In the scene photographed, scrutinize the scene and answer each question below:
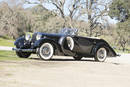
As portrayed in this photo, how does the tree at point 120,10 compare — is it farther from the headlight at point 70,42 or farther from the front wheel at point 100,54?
the headlight at point 70,42

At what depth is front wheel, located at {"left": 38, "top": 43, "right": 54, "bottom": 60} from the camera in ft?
31.1

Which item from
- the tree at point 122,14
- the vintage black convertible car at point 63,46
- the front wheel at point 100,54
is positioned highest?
the tree at point 122,14

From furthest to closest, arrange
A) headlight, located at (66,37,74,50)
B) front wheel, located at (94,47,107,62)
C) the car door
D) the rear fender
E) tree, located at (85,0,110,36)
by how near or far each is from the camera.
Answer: tree, located at (85,0,110,36), front wheel, located at (94,47,107,62), the rear fender, the car door, headlight, located at (66,37,74,50)

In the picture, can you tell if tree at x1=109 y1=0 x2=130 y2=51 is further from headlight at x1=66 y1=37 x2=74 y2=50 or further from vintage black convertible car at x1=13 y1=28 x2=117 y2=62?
headlight at x1=66 y1=37 x2=74 y2=50

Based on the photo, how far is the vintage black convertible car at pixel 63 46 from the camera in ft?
31.3

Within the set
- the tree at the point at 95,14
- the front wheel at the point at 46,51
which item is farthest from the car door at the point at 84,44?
the tree at the point at 95,14

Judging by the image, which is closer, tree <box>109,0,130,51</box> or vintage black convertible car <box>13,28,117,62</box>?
vintage black convertible car <box>13,28,117,62</box>

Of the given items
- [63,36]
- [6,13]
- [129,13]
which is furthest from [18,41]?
[6,13]

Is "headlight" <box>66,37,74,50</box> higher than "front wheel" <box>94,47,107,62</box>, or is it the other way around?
"headlight" <box>66,37,74,50</box>

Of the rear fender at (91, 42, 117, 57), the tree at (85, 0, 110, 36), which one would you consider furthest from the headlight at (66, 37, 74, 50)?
the tree at (85, 0, 110, 36)

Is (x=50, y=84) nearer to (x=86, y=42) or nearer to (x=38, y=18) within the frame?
(x=86, y=42)

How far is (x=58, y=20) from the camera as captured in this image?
125ft

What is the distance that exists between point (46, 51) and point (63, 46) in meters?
0.75

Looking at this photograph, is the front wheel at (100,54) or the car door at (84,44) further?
the front wheel at (100,54)
